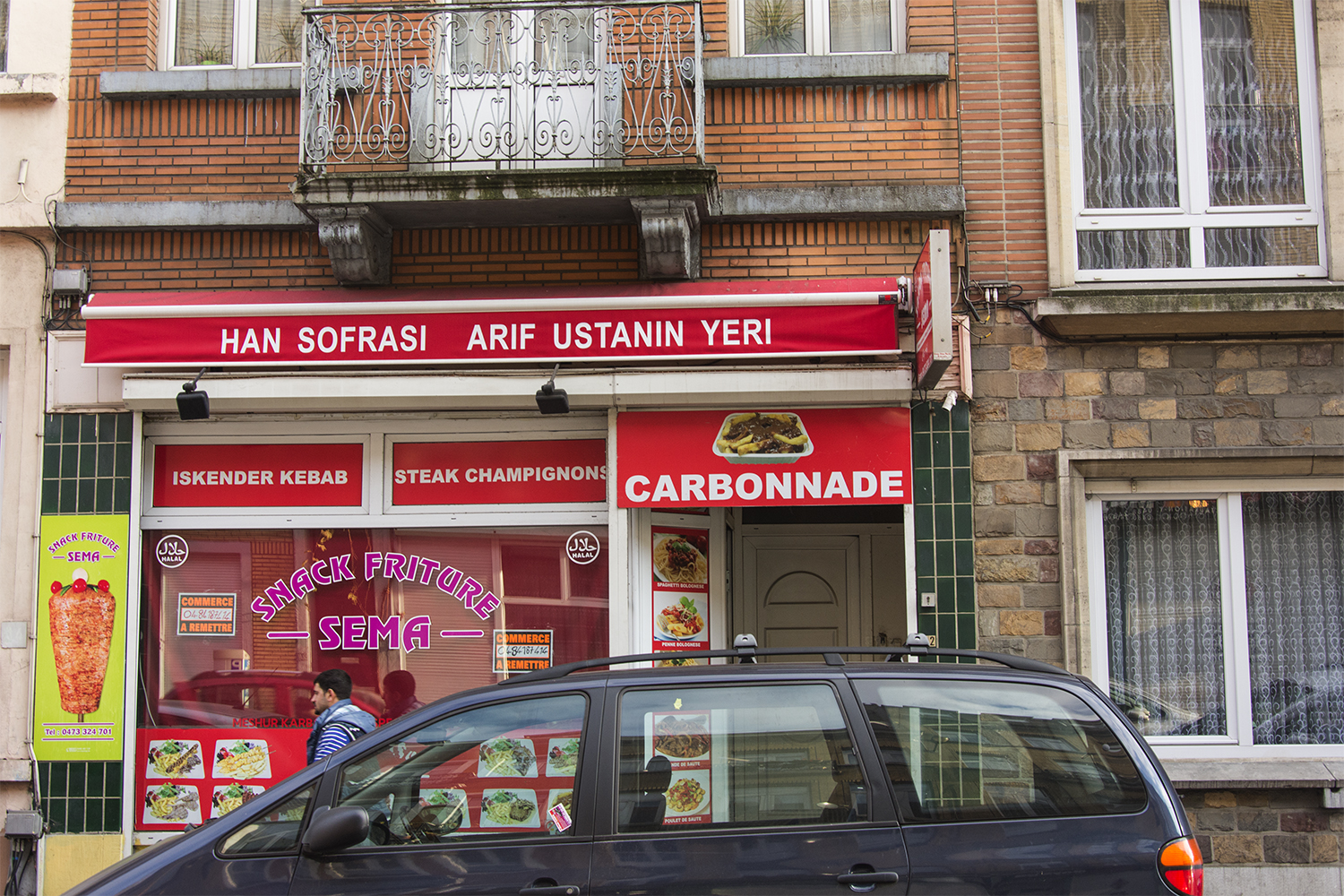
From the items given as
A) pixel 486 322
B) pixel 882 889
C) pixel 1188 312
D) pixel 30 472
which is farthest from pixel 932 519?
pixel 30 472

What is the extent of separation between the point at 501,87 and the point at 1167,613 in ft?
18.9

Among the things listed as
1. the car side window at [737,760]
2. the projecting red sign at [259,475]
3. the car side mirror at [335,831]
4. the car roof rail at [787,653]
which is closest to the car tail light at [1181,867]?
the car roof rail at [787,653]

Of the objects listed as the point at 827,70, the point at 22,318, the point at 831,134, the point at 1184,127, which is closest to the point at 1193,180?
the point at 1184,127

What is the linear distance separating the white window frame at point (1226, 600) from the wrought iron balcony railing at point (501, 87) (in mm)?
3771

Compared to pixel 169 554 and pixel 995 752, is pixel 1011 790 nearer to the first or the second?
pixel 995 752

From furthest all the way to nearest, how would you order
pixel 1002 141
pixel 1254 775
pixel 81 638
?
pixel 1002 141
pixel 81 638
pixel 1254 775

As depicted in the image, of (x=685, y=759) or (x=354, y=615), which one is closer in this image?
(x=685, y=759)

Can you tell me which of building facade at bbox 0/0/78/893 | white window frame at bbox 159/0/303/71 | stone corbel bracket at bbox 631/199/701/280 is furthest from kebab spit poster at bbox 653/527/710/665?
white window frame at bbox 159/0/303/71

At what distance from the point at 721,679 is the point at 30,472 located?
5.79 m

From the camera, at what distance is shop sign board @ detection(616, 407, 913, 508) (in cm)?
729

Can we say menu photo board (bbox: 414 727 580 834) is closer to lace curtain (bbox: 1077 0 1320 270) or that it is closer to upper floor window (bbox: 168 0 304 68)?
lace curtain (bbox: 1077 0 1320 270)

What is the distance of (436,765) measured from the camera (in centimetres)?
406

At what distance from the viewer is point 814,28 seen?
317 inches

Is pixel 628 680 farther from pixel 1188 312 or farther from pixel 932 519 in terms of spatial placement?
pixel 1188 312
